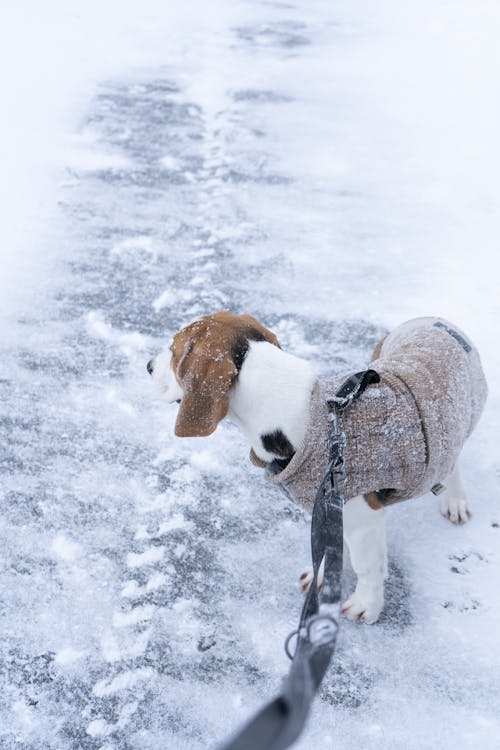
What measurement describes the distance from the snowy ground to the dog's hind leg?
6cm

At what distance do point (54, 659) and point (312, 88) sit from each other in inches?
256

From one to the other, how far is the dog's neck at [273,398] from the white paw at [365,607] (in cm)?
76

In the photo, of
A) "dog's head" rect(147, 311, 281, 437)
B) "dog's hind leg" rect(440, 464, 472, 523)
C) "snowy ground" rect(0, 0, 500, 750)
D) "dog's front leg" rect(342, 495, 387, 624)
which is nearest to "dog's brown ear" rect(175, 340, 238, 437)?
"dog's head" rect(147, 311, 281, 437)

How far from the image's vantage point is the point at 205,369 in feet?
7.48

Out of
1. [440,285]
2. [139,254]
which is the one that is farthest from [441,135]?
[139,254]

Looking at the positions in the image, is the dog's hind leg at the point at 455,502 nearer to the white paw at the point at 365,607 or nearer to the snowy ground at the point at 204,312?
the snowy ground at the point at 204,312

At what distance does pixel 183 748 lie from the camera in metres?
2.39

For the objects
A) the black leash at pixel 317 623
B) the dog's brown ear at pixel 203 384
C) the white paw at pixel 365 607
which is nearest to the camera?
the black leash at pixel 317 623

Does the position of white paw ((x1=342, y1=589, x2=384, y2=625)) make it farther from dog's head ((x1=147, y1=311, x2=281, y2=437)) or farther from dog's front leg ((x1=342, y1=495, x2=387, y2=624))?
dog's head ((x1=147, y1=311, x2=281, y2=437))

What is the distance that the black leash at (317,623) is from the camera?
3.76ft

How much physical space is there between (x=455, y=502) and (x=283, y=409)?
1241 millimetres

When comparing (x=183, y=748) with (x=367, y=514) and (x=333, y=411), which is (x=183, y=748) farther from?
(x=333, y=411)

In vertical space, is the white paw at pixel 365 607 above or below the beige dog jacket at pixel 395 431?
below

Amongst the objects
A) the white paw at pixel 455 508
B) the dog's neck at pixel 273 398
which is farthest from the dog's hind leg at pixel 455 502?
the dog's neck at pixel 273 398
